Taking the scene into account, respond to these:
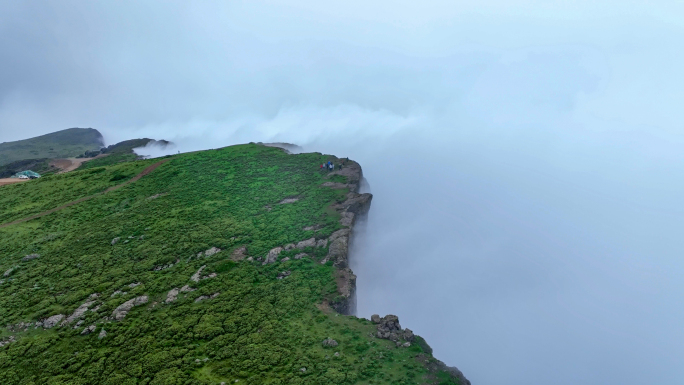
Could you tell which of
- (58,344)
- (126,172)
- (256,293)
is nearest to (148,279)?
(58,344)

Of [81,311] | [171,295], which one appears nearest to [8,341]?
[81,311]

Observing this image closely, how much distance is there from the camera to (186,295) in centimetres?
3925

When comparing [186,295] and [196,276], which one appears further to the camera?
[196,276]

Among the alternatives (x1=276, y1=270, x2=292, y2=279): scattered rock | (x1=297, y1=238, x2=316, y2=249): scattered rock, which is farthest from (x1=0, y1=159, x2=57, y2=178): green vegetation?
(x1=276, y1=270, x2=292, y2=279): scattered rock

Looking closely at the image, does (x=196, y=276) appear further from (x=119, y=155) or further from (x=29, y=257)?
(x=119, y=155)

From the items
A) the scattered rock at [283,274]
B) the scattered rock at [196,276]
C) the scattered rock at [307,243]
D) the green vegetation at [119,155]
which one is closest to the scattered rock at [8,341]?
the scattered rock at [196,276]

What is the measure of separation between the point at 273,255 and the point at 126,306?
52.6 ft

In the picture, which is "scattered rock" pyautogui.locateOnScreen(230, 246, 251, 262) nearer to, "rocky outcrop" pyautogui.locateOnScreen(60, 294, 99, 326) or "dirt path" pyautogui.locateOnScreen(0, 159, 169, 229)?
"rocky outcrop" pyautogui.locateOnScreen(60, 294, 99, 326)

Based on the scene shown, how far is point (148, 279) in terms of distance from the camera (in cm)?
4184

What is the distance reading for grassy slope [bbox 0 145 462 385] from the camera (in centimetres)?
2983

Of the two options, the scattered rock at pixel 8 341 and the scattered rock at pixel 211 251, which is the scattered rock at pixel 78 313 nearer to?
the scattered rock at pixel 8 341

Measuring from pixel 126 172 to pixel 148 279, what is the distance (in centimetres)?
4946

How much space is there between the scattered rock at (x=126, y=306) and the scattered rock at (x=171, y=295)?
2.15 m

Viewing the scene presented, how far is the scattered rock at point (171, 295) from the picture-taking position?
126 ft
